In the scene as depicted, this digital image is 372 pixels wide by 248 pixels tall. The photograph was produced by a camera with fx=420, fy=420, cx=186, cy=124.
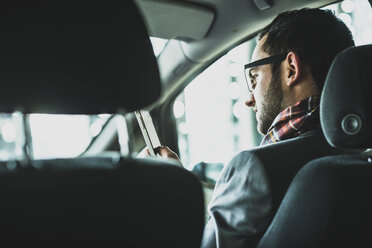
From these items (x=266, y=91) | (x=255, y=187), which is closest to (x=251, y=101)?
(x=266, y=91)

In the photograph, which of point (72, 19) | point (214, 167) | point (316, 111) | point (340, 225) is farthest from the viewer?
point (214, 167)

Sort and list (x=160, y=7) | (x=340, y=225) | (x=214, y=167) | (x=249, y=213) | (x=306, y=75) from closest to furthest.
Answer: (x=340, y=225) < (x=249, y=213) < (x=306, y=75) < (x=160, y=7) < (x=214, y=167)

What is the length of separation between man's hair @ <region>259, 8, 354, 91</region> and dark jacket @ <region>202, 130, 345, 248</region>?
39 cm

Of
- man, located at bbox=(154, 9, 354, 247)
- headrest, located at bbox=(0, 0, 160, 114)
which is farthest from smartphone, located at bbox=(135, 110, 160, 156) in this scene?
headrest, located at bbox=(0, 0, 160, 114)

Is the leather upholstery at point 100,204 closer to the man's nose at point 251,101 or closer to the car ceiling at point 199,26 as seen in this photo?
the man's nose at point 251,101

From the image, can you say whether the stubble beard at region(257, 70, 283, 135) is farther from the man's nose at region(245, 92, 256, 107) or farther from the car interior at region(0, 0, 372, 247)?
the car interior at region(0, 0, 372, 247)

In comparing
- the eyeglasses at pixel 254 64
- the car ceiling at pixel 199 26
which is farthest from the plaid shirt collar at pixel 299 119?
the car ceiling at pixel 199 26

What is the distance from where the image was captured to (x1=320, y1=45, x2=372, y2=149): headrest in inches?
43.6

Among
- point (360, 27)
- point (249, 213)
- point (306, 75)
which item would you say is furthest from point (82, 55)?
point (360, 27)

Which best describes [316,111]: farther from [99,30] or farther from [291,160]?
[99,30]

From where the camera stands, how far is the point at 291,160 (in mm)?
1387

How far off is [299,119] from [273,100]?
0.29 metres

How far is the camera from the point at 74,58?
2.88 feet

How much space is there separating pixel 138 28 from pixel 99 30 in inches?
3.4
